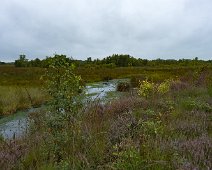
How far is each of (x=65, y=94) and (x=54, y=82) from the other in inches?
23.0

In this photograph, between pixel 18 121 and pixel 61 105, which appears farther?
pixel 18 121

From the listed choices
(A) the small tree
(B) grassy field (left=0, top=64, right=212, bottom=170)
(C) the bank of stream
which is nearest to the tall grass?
(C) the bank of stream

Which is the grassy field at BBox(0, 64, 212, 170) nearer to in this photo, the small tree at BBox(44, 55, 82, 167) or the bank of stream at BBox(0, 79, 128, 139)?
the small tree at BBox(44, 55, 82, 167)

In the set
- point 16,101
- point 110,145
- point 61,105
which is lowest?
point 16,101

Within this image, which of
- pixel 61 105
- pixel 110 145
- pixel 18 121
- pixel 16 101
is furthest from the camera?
pixel 16 101

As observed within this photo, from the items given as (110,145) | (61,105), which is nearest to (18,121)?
(61,105)

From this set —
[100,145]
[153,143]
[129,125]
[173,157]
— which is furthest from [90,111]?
[173,157]

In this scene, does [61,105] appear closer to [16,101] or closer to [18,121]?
[18,121]

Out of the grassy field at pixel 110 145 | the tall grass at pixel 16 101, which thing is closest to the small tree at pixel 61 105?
the grassy field at pixel 110 145

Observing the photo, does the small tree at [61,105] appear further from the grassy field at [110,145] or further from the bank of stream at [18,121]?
the bank of stream at [18,121]

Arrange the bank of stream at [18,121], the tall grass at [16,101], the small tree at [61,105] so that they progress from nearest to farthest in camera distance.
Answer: the small tree at [61,105] < the bank of stream at [18,121] < the tall grass at [16,101]

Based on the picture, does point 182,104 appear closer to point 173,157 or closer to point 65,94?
point 65,94

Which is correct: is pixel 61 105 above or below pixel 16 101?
above

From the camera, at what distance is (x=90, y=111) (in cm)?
649
